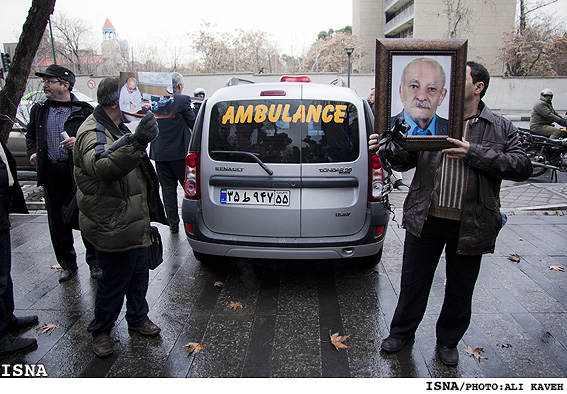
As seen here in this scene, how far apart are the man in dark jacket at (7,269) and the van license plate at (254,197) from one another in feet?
5.45

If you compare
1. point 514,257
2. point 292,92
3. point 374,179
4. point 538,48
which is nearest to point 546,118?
point 514,257

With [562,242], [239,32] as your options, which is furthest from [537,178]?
[239,32]

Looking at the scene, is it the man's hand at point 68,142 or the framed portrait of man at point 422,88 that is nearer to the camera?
the framed portrait of man at point 422,88

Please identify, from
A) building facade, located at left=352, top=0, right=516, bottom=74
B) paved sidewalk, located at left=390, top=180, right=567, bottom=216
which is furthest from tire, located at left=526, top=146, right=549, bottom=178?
building facade, located at left=352, top=0, right=516, bottom=74

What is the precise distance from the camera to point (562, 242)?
17.7 feet

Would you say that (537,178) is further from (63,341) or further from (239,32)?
(239,32)

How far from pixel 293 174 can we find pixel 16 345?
2.48 m

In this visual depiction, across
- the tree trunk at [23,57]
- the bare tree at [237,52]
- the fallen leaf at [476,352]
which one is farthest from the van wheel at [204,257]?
the bare tree at [237,52]

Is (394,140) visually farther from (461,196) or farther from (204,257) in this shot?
(204,257)

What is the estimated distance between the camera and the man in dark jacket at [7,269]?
10.1 feet

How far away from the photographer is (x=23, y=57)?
6281mm

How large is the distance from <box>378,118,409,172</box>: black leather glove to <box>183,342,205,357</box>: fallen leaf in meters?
1.91

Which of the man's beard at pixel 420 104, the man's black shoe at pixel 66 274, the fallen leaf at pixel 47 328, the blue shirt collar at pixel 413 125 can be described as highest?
the man's beard at pixel 420 104

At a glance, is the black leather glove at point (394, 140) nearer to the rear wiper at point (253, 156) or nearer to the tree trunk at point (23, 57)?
the rear wiper at point (253, 156)
